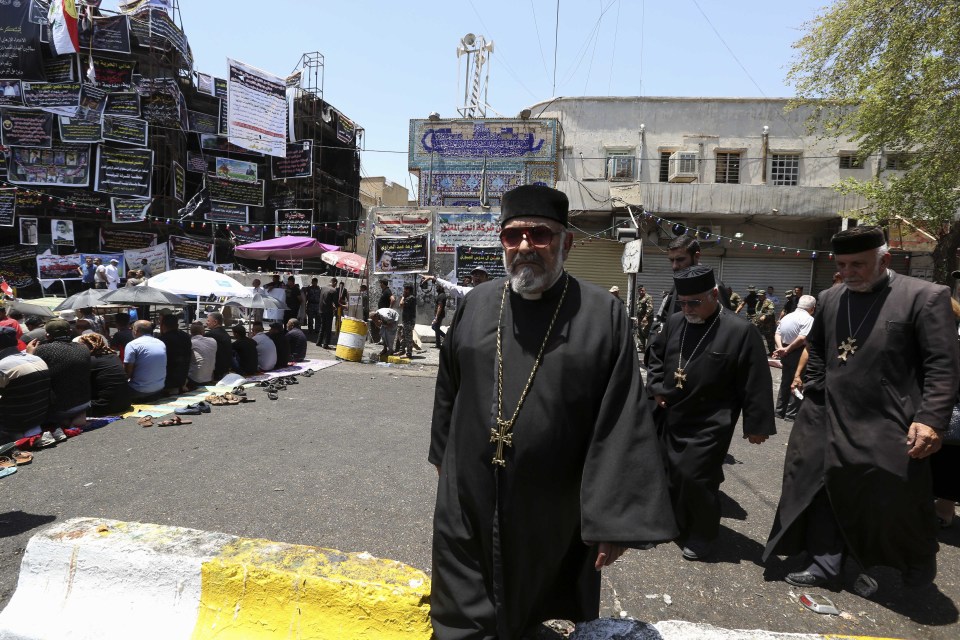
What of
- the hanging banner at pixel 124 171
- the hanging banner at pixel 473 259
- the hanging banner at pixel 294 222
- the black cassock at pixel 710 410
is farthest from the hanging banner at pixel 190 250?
the black cassock at pixel 710 410

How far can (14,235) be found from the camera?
21.2 m

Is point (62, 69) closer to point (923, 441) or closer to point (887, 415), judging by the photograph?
point (887, 415)

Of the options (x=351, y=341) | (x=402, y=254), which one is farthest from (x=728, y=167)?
(x=351, y=341)

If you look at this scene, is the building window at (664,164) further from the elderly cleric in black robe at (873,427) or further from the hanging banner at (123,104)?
the hanging banner at (123,104)

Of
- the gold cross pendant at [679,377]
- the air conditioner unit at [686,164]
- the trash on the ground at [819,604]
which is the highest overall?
the air conditioner unit at [686,164]

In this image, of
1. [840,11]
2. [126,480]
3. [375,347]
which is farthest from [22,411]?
[840,11]

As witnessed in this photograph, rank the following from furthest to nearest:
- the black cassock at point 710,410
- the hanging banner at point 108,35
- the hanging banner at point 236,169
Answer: the hanging banner at point 236,169 → the hanging banner at point 108,35 → the black cassock at point 710,410

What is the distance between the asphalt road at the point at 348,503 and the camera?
3.03m

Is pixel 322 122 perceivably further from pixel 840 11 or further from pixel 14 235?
pixel 840 11

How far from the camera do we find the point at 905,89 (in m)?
11.9

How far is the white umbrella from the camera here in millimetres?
10812

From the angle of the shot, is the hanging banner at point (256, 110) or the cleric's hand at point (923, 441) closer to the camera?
the cleric's hand at point (923, 441)

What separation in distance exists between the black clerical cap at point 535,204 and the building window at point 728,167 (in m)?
20.4

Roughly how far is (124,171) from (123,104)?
2.50 metres
